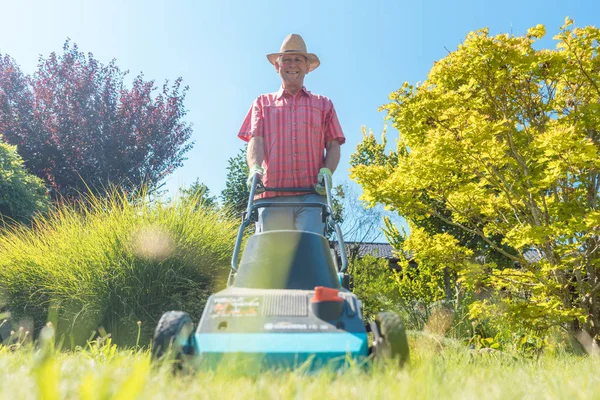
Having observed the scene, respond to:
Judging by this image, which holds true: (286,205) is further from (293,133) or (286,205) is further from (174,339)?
(174,339)

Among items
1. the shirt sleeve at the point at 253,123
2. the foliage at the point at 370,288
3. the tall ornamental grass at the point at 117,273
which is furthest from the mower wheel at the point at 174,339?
the foliage at the point at 370,288

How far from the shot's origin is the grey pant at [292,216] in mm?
3566

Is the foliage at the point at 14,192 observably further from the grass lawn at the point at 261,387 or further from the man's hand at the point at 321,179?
the grass lawn at the point at 261,387

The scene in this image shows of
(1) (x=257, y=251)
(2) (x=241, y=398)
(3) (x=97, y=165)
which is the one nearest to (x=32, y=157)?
(3) (x=97, y=165)

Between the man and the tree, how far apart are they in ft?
8.34

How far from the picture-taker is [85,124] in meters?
15.9

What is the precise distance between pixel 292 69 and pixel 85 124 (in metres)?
13.4

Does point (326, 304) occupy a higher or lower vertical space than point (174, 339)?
higher

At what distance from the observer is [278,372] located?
1.93 metres

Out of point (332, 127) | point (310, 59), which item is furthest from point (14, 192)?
point (332, 127)

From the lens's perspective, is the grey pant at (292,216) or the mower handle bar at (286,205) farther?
the grey pant at (292,216)

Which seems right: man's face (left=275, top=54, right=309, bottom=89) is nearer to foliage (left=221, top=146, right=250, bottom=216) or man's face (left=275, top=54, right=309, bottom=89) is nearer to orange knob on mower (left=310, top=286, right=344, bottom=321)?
orange knob on mower (left=310, top=286, right=344, bottom=321)

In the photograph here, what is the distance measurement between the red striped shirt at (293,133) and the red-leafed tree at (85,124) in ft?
37.8

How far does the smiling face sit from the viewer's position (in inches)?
162
